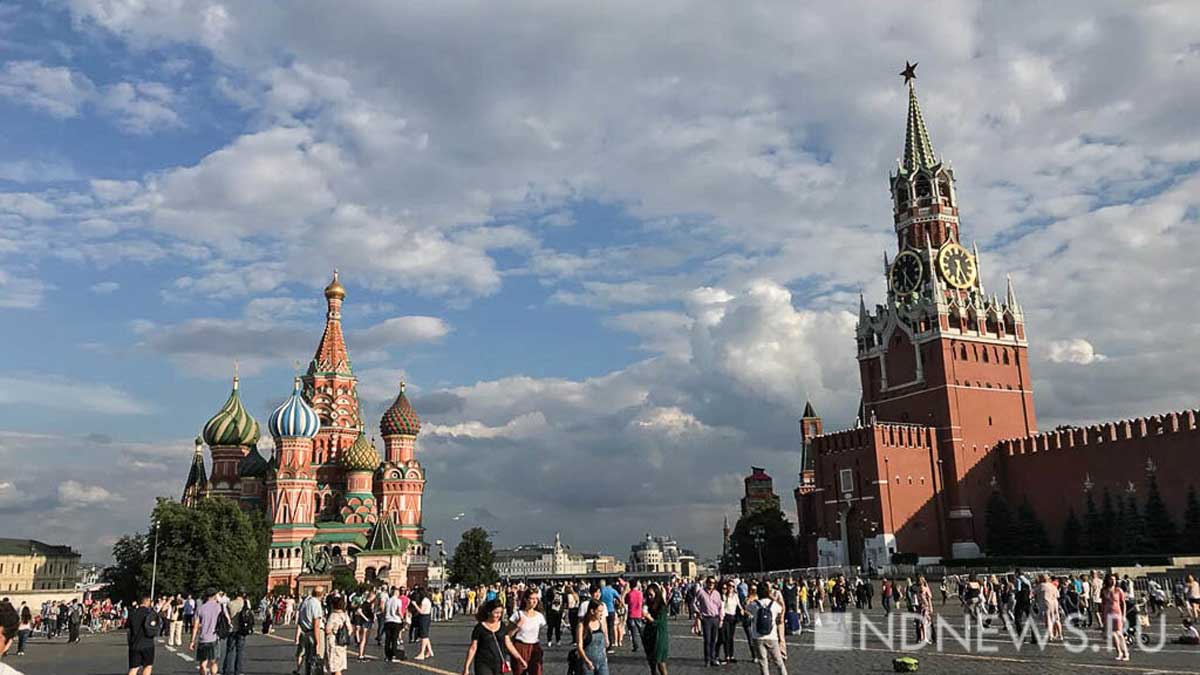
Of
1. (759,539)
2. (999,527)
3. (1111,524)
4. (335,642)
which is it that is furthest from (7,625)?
(759,539)

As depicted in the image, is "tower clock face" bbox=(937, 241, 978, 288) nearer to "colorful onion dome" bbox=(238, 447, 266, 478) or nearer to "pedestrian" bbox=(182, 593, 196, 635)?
"pedestrian" bbox=(182, 593, 196, 635)

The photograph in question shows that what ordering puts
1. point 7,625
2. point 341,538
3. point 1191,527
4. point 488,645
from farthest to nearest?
point 341,538 → point 1191,527 → point 488,645 → point 7,625

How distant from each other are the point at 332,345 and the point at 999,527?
184 feet

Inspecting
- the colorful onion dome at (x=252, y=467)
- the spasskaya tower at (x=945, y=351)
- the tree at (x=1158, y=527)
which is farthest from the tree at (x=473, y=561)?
the tree at (x=1158, y=527)

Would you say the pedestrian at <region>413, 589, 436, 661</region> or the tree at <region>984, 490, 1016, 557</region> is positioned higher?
the tree at <region>984, 490, 1016, 557</region>

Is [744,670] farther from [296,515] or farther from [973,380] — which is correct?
[296,515]

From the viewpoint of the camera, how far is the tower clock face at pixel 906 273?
67250 mm

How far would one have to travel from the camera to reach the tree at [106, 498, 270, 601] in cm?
5478

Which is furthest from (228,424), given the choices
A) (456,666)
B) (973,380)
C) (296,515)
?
(456,666)

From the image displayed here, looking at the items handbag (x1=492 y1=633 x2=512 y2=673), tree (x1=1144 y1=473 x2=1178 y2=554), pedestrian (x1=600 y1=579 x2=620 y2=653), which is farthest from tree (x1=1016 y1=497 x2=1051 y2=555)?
handbag (x1=492 y1=633 x2=512 y2=673)

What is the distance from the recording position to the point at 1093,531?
174 ft

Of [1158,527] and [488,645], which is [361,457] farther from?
[488,645]

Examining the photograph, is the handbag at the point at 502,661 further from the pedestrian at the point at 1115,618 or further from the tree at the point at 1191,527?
the tree at the point at 1191,527

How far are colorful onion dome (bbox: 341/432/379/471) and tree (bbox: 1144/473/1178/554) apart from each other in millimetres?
54418
